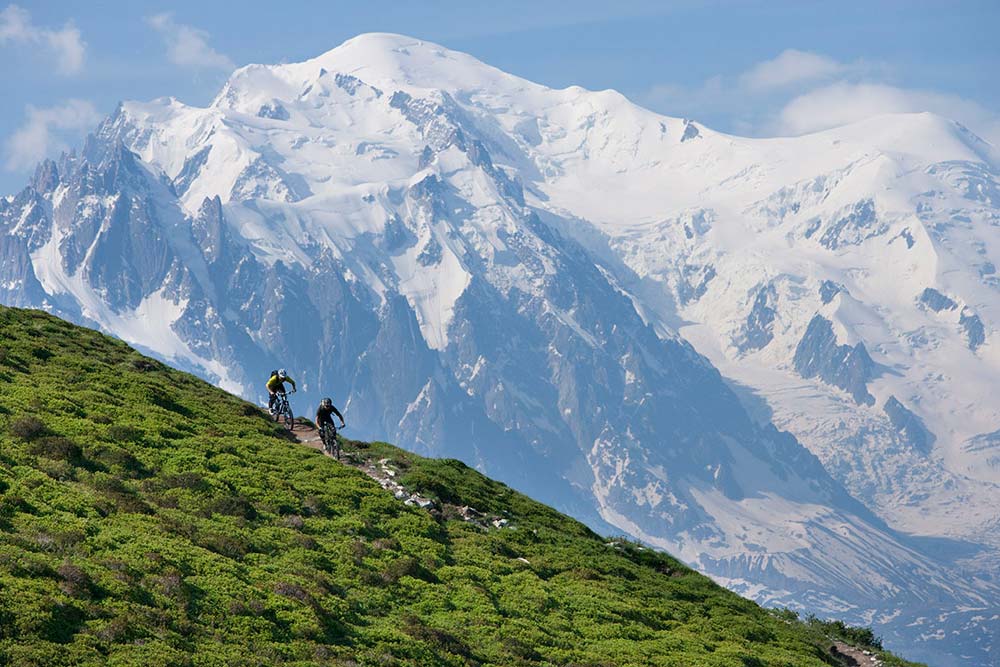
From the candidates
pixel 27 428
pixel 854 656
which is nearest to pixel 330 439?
pixel 27 428

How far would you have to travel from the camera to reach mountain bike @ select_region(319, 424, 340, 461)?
6094 cm

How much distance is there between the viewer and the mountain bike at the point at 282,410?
67.1 meters

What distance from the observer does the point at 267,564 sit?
4078cm

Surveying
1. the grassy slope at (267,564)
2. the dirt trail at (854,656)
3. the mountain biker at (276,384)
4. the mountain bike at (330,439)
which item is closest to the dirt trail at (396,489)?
the mountain bike at (330,439)

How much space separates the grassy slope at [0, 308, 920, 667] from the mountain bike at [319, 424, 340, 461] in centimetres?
140

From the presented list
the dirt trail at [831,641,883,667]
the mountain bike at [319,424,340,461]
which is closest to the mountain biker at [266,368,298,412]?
the mountain bike at [319,424,340,461]

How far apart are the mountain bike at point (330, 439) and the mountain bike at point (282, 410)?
565 cm

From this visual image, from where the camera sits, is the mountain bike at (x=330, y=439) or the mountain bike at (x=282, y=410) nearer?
the mountain bike at (x=330, y=439)

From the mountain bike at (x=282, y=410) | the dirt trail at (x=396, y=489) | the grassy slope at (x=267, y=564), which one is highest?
the mountain bike at (x=282, y=410)

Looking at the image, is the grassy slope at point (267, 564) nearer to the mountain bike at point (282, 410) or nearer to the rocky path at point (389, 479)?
the rocky path at point (389, 479)

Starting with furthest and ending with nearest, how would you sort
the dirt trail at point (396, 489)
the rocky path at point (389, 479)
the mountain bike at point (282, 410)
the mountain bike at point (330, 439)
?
the mountain bike at point (282, 410) → the mountain bike at point (330, 439) → the rocky path at point (389, 479) → the dirt trail at point (396, 489)

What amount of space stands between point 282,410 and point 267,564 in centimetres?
2834

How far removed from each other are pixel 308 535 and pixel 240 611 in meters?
9.87

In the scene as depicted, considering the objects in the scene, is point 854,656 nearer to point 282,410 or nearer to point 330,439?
point 330,439
